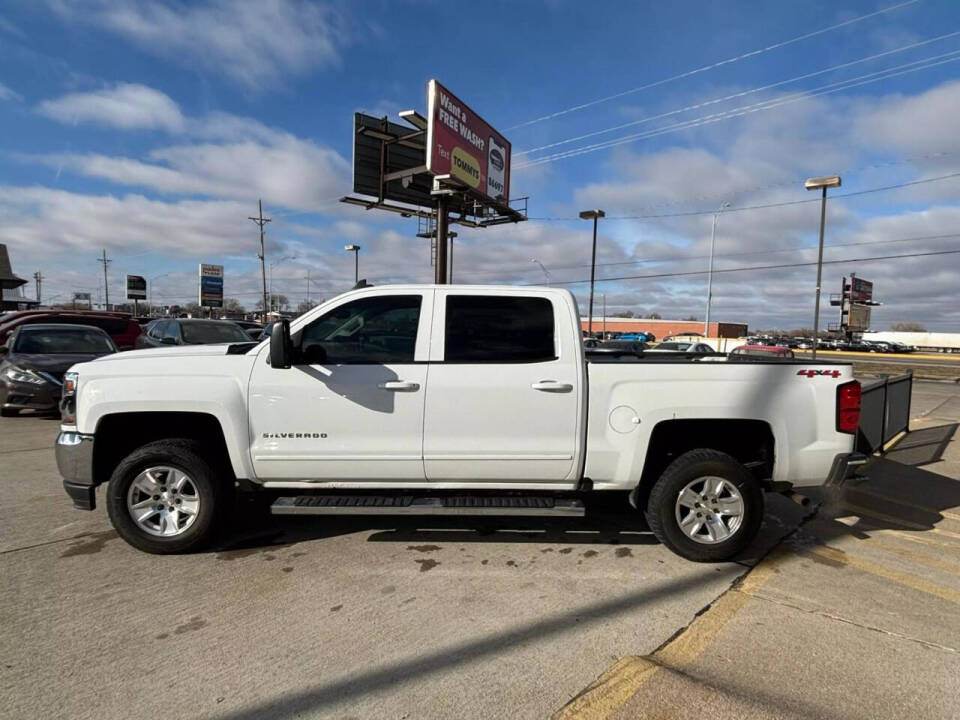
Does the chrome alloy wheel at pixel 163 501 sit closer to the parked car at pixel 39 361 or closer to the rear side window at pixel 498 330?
the rear side window at pixel 498 330

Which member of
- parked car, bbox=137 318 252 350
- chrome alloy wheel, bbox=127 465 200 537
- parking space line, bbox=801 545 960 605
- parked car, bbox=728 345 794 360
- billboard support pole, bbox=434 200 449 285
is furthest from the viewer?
billboard support pole, bbox=434 200 449 285

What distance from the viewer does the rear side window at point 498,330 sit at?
156 inches

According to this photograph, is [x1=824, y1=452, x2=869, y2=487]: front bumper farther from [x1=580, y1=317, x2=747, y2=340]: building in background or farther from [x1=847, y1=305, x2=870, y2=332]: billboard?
[x1=580, y1=317, x2=747, y2=340]: building in background

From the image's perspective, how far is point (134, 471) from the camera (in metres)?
3.89

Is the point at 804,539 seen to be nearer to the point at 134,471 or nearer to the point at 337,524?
the point at 337,524

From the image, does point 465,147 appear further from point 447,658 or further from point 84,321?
point 447,658

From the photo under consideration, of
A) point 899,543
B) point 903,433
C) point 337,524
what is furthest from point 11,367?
point 903,433

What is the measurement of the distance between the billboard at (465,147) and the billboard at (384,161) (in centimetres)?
244

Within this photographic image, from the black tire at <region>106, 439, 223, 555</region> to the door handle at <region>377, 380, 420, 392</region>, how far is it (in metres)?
1.37

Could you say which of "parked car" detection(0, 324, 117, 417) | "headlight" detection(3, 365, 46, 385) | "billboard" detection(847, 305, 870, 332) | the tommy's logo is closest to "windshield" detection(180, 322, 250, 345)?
"parked car" detection(0, 324, 117, 417)

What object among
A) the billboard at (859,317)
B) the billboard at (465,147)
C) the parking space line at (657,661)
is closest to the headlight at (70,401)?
the parking space line at (657,661)

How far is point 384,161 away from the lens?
77.0 ft

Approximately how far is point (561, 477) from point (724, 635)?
4.46ft

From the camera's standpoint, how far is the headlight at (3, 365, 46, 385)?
28.6ft
